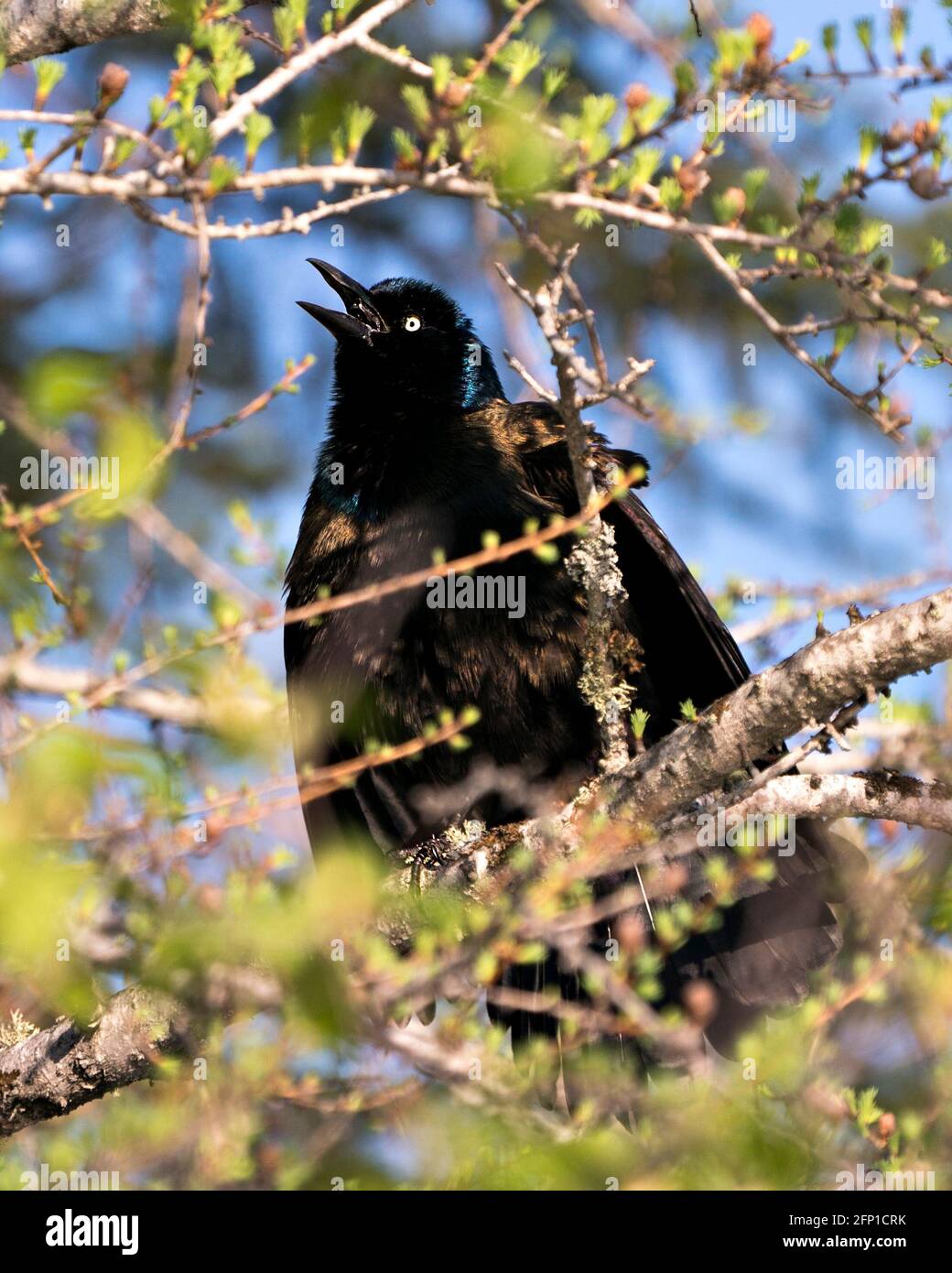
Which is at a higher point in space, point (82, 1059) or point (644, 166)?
point (644, 166)

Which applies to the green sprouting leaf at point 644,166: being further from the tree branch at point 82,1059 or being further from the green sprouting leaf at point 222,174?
the tree branch at point 82,1059

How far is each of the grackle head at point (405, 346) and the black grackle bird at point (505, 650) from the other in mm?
110

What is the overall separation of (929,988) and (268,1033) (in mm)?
1612

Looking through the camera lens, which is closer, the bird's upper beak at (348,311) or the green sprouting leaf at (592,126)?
the green sprouting leaf at (592,126)

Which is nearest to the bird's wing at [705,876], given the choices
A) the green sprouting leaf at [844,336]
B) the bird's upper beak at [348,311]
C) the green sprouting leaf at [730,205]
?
the bird's upper beak at [348,311]

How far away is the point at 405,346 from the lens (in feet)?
16.0

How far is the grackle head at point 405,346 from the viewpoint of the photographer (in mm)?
4777

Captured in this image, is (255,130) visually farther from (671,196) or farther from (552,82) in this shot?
(671,196)

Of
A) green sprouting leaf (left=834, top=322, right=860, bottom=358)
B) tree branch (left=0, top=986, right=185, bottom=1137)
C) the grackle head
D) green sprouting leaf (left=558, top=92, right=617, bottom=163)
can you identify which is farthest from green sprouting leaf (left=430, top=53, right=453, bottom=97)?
the grackle head

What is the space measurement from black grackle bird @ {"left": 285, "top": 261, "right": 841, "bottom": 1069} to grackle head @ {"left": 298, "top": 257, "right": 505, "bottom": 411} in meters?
0.11

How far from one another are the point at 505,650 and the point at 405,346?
51.0 inches

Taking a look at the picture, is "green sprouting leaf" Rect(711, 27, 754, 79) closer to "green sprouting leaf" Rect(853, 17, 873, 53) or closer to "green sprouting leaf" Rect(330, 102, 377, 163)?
"green sprouting leaf" Rect(853, 17, 873, 53)

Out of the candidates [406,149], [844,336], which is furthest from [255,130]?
[844,336]

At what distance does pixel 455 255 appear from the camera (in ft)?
19.9
